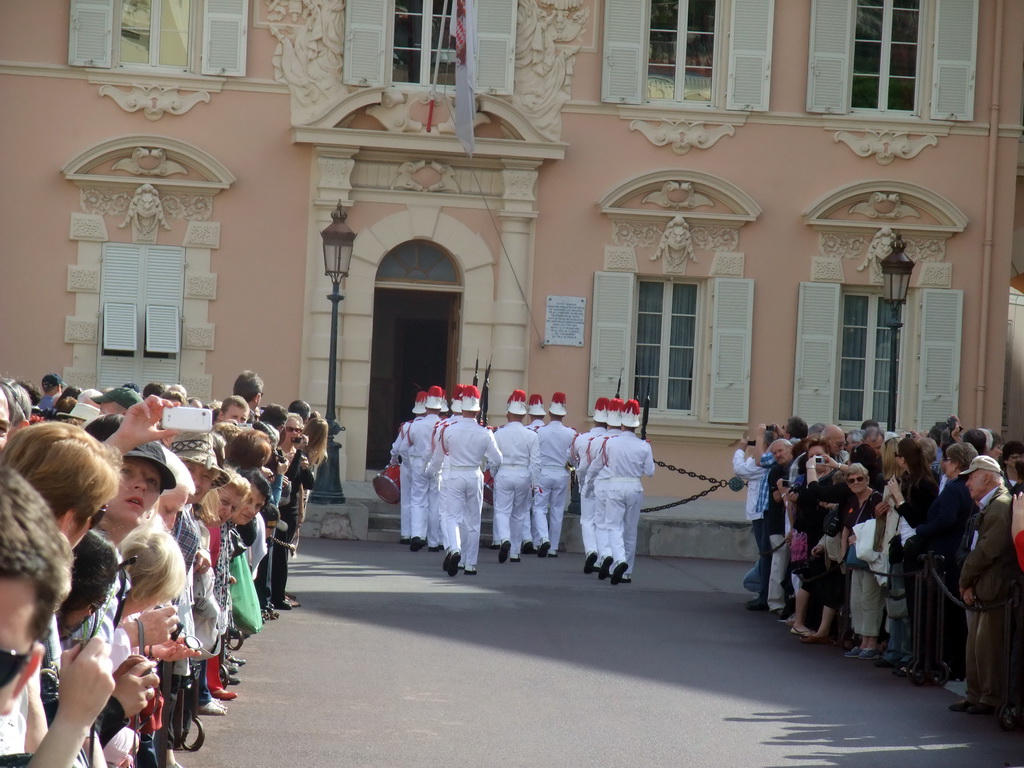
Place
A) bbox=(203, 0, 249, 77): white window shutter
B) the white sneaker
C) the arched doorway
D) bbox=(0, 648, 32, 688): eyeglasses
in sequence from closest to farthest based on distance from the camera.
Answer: bbox=(0, 648, 32, 688): eyeglasses → the white sneaker → bbox=(203, 0, 249, 77): white window shutter → the arched doorway

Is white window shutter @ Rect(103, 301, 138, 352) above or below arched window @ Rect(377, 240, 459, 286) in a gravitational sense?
below

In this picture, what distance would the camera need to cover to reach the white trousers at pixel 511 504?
53.7ft

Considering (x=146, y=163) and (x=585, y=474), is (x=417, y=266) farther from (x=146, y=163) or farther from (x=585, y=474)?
(x=585, y=474)

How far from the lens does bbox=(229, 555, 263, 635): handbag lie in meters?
7.82

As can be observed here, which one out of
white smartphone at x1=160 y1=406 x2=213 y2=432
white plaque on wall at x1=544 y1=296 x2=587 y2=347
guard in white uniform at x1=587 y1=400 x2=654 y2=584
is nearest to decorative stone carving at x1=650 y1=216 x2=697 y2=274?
white plaque on wall at x1=544 y1=296 x2=587 y2=347

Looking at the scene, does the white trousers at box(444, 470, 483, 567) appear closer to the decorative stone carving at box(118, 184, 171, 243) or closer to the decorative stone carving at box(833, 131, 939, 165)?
the decorative stone carving at box(118, 184, 171, 243)

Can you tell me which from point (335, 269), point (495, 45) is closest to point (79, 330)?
point (335, 269)

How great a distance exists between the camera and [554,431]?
17.8 metres

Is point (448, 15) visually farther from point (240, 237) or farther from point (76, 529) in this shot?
point (76, 529)

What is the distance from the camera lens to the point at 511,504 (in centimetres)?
1644

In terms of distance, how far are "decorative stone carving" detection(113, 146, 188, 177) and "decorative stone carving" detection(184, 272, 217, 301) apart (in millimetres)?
1374

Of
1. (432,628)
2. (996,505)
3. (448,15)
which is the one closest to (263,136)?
(448,15)

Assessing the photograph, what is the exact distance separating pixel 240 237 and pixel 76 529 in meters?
17.7

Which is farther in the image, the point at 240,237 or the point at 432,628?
the point at 240,237
